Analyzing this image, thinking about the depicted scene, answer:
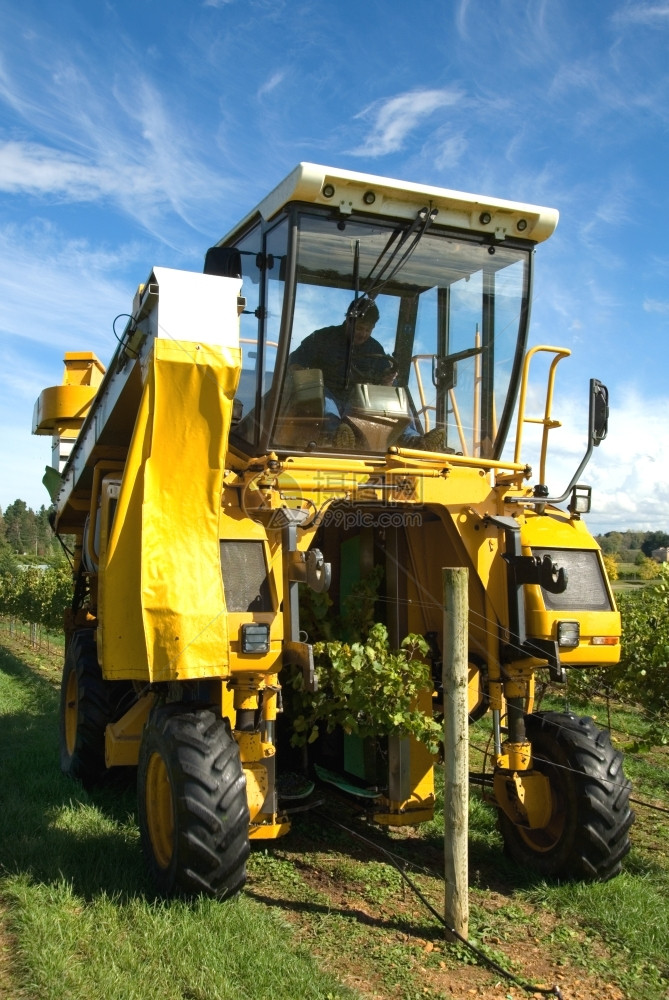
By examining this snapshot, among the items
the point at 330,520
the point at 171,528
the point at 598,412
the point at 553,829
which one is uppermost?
the point at 598,412

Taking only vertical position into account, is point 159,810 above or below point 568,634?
below

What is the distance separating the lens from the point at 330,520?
6020 mm

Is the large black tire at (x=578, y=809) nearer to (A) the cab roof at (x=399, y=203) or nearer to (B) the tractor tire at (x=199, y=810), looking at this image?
(B) the tractor tire at (x=199, y=810)

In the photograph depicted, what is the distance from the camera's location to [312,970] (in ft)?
12.9

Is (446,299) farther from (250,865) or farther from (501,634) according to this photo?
(250,865)

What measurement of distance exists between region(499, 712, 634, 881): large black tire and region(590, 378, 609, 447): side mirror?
1705 millimetres

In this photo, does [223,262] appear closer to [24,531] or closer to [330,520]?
[330,520]

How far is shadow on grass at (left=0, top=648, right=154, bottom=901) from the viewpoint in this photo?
189 inches

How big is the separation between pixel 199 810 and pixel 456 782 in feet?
3.98

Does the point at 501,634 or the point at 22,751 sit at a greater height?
the point at 501,634

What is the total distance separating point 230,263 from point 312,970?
3858mm

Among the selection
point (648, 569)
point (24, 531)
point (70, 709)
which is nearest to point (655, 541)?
point (648, 569)

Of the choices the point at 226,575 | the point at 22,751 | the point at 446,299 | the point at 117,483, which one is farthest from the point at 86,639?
the point at 446,299

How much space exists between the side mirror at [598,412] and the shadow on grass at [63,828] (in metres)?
3.49
